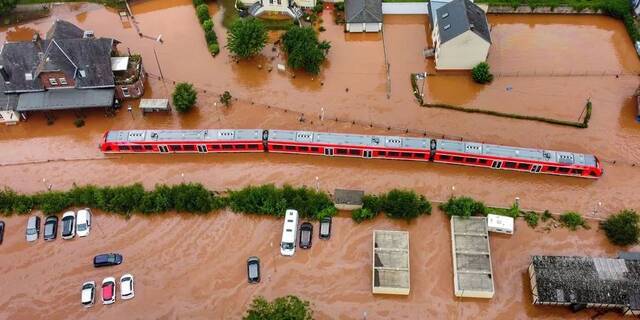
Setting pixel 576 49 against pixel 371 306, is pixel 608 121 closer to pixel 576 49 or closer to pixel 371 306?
pixel 576 49

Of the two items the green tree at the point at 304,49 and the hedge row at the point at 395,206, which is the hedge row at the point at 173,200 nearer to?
the hedge row at the point at 395,206

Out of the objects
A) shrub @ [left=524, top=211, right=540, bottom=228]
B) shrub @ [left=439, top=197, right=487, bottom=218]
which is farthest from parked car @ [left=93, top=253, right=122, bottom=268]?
shrub @ [left=524, top=211, right=540, bottom=228]

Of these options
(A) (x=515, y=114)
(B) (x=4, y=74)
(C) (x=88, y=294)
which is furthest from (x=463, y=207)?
(B) (x=4, y=74)

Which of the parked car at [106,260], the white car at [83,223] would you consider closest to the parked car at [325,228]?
the parked car at [106,260]

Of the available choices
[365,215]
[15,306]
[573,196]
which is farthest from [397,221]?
[15,306]

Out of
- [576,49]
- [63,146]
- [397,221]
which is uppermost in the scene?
[576,49]

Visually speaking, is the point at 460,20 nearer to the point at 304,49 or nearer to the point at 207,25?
the point at 304,49

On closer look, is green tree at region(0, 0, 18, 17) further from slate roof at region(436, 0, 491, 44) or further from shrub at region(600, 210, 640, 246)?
shrub at region(600, 210, 640, 246)
